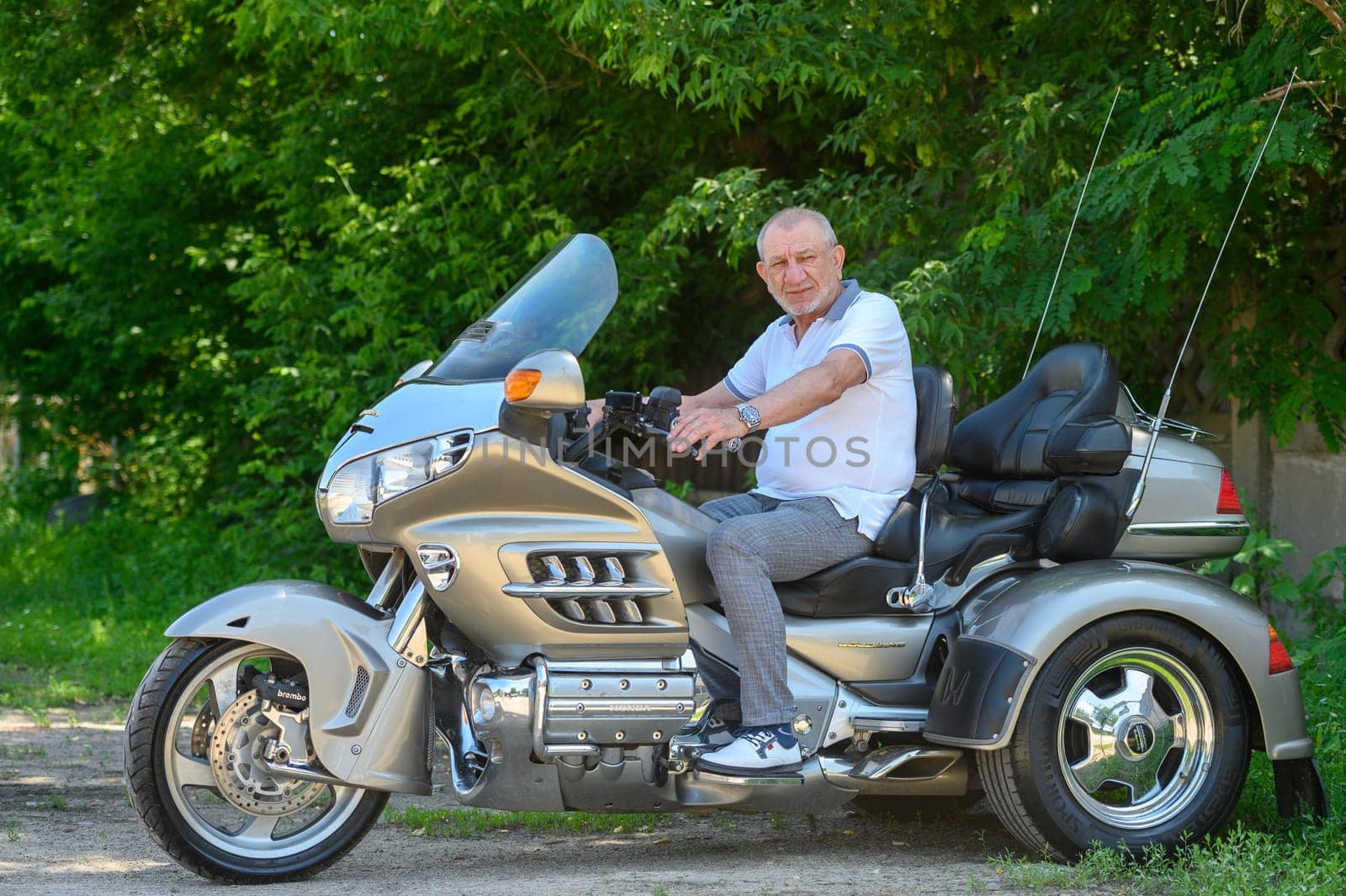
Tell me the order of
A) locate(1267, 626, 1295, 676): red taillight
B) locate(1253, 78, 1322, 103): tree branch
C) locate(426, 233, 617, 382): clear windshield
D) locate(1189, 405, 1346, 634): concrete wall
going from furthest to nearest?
locate(1189, 405, 1346, 634): concrete wall → locate(1253, 78, 1322, 103): tree branch → locate(1267, 626, 1295, 676): red taillight → locate(426, 233, 617, 382): clear windshield

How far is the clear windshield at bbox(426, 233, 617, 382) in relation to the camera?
418 cm

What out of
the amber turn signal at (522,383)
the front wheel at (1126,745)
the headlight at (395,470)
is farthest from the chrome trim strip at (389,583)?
the front wheel at (1126,745)

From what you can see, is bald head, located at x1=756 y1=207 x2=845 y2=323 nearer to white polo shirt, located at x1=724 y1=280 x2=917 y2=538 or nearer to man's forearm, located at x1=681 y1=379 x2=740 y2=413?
white polo shirt, located at x1=724 y1=280 x2=917 y2=538

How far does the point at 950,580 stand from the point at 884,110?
359 centimetres

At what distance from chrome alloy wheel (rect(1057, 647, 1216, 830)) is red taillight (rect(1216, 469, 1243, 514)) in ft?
1.76

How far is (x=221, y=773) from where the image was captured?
12.9 ft

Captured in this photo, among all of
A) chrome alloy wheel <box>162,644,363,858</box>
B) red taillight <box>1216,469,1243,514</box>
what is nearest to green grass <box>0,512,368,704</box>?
chrome alloy wheel <box>162,644,363,858</box>

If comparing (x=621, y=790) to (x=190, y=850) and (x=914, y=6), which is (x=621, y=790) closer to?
(x=190, y=850)

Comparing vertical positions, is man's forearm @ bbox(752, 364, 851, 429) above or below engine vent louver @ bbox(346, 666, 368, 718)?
above

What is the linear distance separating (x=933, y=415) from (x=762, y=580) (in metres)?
0.79

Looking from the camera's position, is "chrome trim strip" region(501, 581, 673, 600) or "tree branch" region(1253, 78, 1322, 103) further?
"tree branch" region(1253, 78, 1322, 103)

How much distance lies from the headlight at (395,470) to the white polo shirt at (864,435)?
1.07 meters

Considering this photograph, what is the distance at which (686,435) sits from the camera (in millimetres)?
3854

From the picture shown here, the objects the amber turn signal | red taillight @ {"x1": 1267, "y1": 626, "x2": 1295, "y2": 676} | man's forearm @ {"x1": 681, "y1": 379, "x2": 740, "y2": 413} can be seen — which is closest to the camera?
the amber turn signal
